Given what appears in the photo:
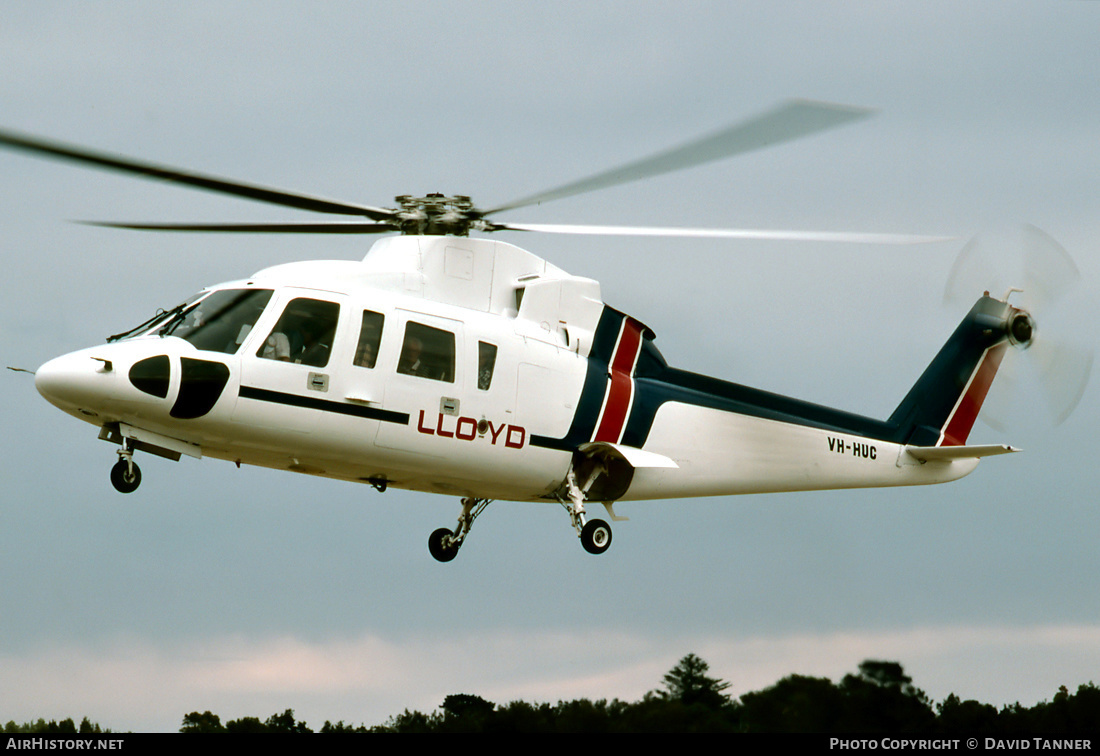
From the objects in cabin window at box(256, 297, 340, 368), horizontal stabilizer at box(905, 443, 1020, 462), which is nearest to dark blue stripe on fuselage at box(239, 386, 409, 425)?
cabin window at box(256, 297, 340, 368)

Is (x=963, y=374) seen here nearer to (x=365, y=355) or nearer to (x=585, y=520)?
(x=585, y=520)

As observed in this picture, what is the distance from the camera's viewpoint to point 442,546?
19.4 m

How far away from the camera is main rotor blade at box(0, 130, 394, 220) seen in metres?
14.0

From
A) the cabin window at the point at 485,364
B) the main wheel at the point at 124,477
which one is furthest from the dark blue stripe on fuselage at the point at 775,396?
the main wheel at the point at 124,477

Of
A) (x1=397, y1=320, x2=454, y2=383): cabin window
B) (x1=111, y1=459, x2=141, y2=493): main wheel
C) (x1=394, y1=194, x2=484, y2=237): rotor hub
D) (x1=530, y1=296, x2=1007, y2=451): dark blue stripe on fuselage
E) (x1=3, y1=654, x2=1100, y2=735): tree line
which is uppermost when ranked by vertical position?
(x1=394, y1=194, x2=484, y2=237): rotor hub

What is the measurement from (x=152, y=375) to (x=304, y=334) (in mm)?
1845

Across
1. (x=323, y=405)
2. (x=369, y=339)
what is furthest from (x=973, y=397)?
(x=323, y=405)

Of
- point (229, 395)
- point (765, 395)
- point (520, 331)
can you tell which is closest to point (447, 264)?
point (520, 331)

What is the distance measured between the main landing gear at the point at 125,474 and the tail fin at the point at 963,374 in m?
12.0

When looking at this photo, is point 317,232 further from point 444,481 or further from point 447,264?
point 444,481

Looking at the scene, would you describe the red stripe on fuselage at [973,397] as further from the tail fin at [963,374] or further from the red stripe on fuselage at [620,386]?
the red stripe on fuselage at [620,386]

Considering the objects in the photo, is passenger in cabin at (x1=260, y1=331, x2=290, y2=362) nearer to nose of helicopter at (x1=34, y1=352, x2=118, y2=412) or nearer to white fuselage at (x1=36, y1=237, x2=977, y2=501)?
white fuselage at (x1=36, y1=237, x2=977, y2=501)

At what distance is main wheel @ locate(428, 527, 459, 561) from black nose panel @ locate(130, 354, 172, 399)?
532 centimetres

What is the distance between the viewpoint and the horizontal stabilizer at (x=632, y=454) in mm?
18500
